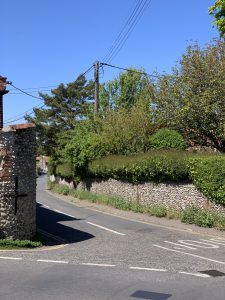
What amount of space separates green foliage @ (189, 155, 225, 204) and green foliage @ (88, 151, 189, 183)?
1134 mm

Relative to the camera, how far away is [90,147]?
36.2 metres

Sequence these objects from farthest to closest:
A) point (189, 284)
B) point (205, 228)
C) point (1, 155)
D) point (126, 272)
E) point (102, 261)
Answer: point (205, 228) → point (1, 155) → point (102, 261) → point (126, 272) → point (189, 284)

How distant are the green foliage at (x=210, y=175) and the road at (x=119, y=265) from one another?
182 centimetres

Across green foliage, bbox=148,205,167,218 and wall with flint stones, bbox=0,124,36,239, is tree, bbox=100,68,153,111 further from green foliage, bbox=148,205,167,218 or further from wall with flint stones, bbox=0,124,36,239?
wall with flint stones, bbox=0,124,36,239

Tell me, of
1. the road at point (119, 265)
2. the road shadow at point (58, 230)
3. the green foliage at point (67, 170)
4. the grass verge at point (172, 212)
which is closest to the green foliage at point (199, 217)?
the grass verge at point (172, 212)

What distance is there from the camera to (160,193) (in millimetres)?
25500

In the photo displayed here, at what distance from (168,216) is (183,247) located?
8007mm

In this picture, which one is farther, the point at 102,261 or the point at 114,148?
the point at 114,148

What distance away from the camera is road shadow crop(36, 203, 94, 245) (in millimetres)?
16656

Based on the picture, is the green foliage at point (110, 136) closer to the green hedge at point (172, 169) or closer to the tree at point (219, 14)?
the green hedge at point (172, 169)

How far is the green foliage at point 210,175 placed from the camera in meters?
19.6

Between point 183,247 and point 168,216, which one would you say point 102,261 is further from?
point 168,216

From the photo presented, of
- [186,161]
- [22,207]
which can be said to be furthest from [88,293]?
[186,161]

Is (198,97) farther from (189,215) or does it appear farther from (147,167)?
(189,215)
